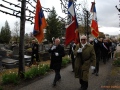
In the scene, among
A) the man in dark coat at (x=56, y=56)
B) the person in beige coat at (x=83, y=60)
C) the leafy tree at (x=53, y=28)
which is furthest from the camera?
the leafy tree at (x=53, y=28)

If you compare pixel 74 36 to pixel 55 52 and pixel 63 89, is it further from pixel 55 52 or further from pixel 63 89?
pixel 63 89

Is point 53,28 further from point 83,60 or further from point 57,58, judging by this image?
point 83,60

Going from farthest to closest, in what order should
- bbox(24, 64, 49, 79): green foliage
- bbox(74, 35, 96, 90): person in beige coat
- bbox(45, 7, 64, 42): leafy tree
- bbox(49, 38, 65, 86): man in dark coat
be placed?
bbox(45, 7, 64, 42): leafy tree < bbox(24, 64, 49, 79): green foliage < bbox(49, 38, 65, 86): man in dark coat < bbox(74, 35, 96, 90): person in beige coat

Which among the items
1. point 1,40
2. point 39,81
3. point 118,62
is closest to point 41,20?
point 39,81

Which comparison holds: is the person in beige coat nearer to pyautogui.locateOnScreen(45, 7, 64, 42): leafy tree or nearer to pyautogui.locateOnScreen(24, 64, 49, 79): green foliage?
pyautogui.locateOnScreen(24, 64, 49, 79): green foliage

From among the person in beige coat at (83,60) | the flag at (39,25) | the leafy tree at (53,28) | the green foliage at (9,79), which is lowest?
the green foliage at (9,79)

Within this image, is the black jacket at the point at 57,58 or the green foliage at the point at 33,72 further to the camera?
the green foliage at the point at 33,72

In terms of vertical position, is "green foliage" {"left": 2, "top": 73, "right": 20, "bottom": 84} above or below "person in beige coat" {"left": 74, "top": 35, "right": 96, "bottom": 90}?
below

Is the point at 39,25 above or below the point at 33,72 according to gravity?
above

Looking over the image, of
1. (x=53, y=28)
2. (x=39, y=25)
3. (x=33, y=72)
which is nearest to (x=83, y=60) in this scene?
(x=39, y=25)

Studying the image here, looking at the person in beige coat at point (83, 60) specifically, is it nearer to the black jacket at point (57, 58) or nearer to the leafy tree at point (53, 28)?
the black jacket at point (57, 58)

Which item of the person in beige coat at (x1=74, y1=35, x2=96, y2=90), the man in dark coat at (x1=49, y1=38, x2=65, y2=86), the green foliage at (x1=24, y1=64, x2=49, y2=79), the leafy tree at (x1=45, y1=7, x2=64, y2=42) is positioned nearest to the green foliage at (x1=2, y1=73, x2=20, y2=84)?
the green foliage at (x1=24, y1=64, x2=49, y2=79)

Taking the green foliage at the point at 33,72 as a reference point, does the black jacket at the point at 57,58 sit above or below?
above

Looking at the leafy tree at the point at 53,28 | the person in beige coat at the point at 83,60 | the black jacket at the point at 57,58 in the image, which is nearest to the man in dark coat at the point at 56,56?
the black jacket at the point at 57,58
